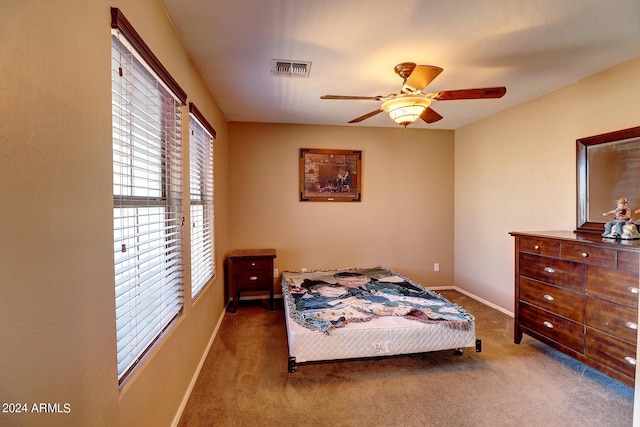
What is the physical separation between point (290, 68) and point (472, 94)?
1448 mm

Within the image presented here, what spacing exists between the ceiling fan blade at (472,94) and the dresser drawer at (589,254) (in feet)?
4.33

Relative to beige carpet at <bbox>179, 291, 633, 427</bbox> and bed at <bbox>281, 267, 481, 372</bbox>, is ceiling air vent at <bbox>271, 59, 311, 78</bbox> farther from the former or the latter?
beige carpet at <bbox>179, 291, 633, 427</bbox>

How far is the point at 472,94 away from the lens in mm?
2020

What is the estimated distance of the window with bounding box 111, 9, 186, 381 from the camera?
3.92 ft

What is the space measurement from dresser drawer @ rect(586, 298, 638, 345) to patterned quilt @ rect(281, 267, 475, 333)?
2.63 feet

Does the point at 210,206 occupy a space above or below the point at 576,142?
below

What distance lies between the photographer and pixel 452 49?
7.06 ft

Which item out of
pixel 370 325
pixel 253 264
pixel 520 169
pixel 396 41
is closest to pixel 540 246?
pixel 520 169

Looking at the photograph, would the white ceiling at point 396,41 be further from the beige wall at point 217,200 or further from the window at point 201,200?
the window at point 201,200

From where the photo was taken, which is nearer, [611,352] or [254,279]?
[611,352]

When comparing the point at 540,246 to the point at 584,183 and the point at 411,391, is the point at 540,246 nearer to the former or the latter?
the point at 584,183

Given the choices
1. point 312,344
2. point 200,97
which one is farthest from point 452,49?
point 312,344

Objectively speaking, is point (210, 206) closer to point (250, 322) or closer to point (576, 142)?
point (250, 322)

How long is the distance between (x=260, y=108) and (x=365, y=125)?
1613mm
